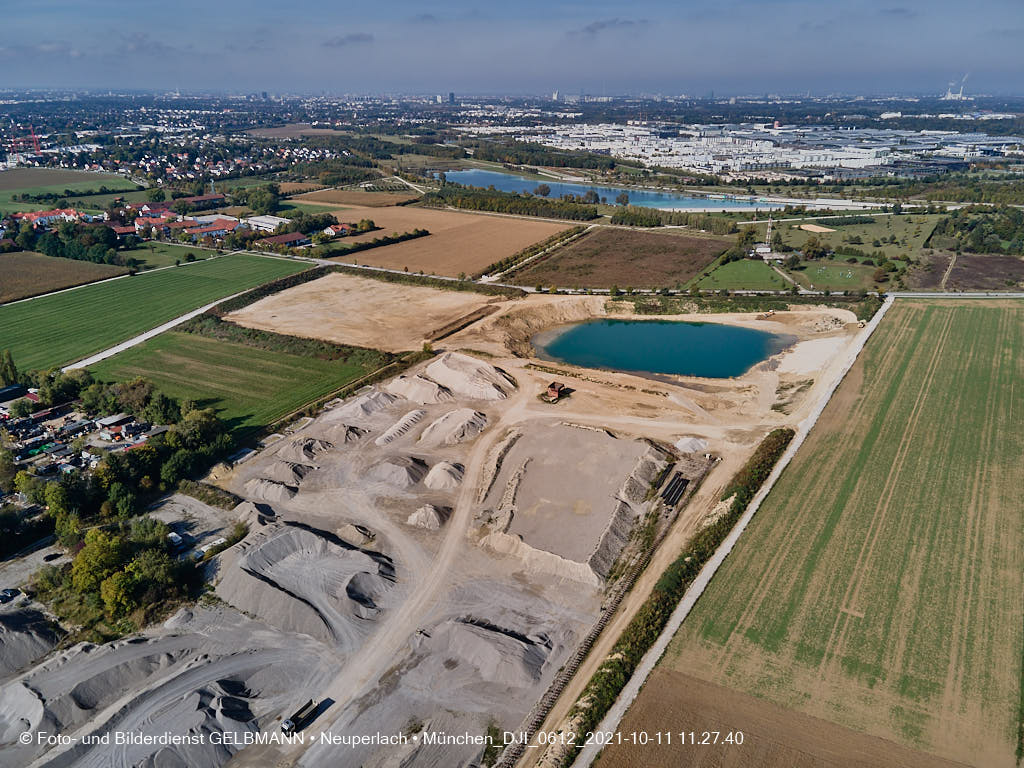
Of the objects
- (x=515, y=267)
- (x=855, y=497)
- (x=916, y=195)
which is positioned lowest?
(x=855, y=497)

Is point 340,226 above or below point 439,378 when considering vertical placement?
above

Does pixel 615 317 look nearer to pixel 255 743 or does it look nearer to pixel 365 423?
pixel 365 423

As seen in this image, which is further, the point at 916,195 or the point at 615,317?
the point at 916,195

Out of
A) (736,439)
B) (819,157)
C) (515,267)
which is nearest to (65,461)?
(736,439)

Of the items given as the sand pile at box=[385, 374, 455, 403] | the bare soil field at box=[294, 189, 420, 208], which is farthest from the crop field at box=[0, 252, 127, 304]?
the sand pile at box=[385, 374, 455, 403]

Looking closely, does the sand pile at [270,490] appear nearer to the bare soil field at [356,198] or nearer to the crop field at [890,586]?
the crop field at [890,586]

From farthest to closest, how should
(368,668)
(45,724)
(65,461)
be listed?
(65,461)
(368,668)
(45,724)

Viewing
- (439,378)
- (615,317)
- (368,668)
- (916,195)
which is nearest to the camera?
(368,668)

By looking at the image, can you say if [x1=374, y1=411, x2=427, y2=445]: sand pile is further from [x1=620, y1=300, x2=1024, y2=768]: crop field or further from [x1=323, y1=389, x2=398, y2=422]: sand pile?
[x1=620, y1=300, x2=1024, y2=768]: crop field
